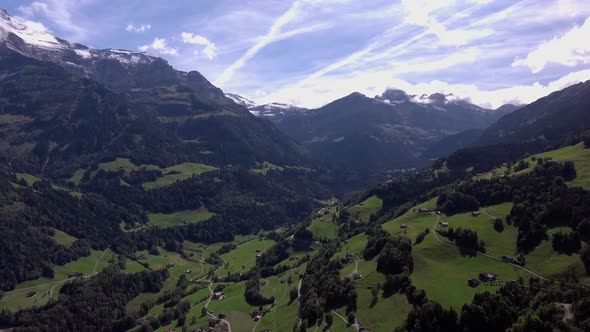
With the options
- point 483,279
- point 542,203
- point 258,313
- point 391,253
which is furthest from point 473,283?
point 258,313

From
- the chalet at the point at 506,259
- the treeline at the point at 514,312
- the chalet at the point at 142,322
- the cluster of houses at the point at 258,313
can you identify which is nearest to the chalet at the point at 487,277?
the chalet at the point at 506,259

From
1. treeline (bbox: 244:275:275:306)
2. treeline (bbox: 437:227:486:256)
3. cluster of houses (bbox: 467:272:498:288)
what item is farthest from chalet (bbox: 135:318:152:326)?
cluster of houses (bbox: 467:272:498:288)

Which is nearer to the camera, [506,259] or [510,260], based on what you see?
[510,260]

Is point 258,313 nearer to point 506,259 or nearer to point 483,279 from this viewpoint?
point 483,279

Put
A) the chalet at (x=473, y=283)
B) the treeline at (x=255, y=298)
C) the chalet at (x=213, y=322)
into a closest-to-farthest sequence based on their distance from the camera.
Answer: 1. the chalet at (x=473, y=283)
2. the chalet at (x=213, y=322)
3. the treeline at (x=255, y=298)

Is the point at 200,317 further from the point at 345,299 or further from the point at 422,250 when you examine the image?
the point at 422,250

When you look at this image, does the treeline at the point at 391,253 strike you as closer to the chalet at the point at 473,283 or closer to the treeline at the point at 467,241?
the treeline at the point at 467,241

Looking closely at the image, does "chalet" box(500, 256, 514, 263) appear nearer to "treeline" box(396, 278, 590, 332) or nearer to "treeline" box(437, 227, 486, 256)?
"treeline" box(437, 227, 486, 256)

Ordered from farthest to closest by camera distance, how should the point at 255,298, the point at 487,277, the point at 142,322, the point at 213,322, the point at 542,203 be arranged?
1. the point at 142,322
2. the point at 255,298
3. the point at 542,203
4. the point at 213,322
5. the point at 487,277

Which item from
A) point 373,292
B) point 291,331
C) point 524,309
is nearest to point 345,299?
point 373,292

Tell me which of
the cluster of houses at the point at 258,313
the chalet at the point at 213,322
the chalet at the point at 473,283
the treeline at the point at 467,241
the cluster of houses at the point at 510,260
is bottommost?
the chalet at the point at 213,322

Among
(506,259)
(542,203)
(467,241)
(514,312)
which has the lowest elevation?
(514,312)
